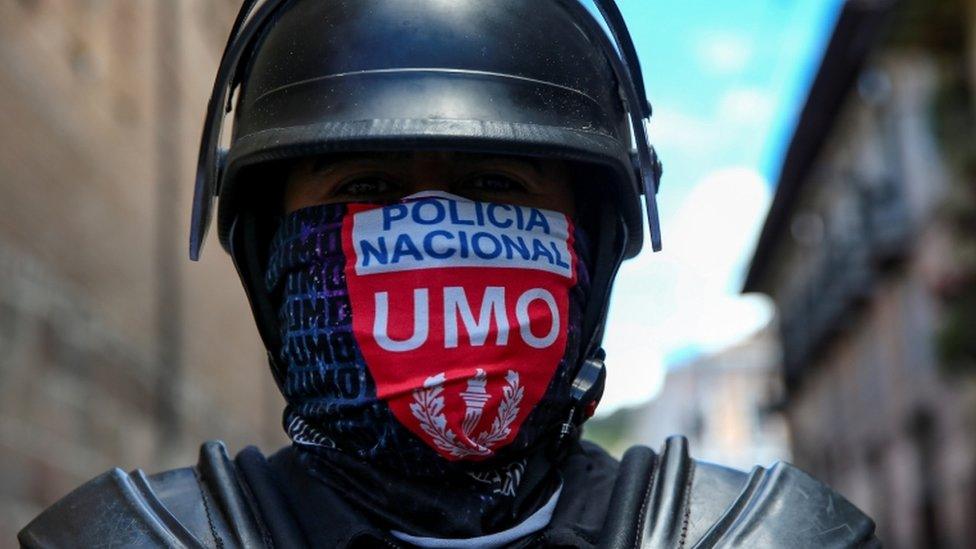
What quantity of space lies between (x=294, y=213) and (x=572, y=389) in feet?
1.55

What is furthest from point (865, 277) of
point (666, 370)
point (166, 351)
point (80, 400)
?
point (666, 370)

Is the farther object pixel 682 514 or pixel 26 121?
pixel 26 121

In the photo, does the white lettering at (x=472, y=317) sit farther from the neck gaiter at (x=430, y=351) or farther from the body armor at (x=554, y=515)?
the body armor at (x=554, y=515)

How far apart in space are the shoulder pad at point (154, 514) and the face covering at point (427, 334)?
0.44 feet

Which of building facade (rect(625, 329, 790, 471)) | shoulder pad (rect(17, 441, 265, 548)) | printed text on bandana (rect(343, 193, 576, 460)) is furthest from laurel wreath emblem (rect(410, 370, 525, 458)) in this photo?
building facade (rect(625, 329, 790, 471))

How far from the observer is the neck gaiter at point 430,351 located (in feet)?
7.54

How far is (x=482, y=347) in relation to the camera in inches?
91.4

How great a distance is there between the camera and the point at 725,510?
2340mm

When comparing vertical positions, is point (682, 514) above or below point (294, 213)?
below

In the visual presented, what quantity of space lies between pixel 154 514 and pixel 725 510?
77 cm

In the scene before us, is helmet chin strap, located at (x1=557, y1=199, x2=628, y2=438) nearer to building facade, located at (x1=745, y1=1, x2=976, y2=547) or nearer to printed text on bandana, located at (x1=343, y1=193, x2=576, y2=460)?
printed text on bandana, located at (x1=343, y1=193, x2=576, y2=460)

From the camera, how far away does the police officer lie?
7.54 feet

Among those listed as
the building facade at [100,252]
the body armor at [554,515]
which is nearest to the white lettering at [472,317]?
the body armor at [554,515]

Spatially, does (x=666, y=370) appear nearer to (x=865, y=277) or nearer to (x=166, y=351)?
(x=865, y=277)
